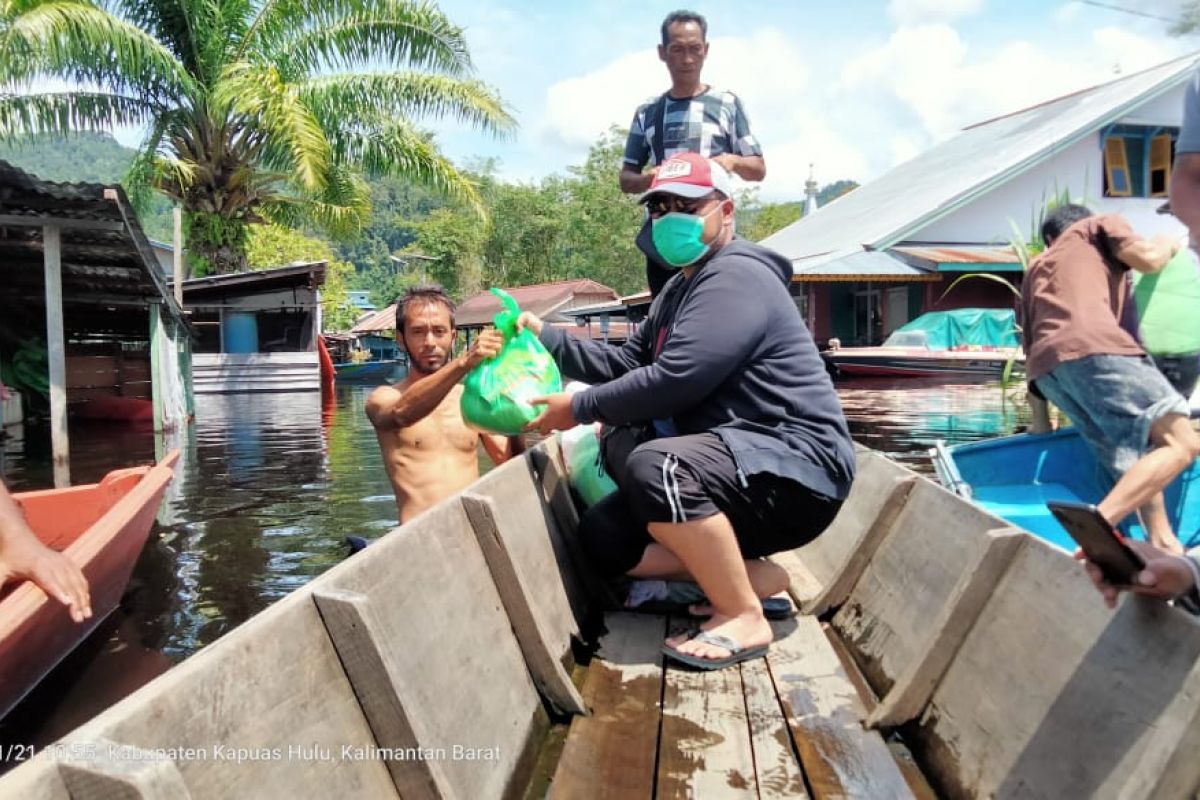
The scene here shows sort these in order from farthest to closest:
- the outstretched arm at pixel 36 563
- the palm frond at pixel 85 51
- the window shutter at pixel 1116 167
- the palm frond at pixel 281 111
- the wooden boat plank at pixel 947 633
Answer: the window shutter at pixel 1116 167, the palm frond at pixel 281 111, the palm frond at pixel 85 51, the outstretched arm at pixel 36 563, the wooden boat plank at pixel 947 633

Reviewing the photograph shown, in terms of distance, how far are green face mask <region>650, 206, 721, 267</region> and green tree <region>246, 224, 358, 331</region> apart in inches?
1254

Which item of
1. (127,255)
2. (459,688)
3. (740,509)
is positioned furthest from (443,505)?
(127,255)

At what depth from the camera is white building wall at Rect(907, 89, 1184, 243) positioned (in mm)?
17000

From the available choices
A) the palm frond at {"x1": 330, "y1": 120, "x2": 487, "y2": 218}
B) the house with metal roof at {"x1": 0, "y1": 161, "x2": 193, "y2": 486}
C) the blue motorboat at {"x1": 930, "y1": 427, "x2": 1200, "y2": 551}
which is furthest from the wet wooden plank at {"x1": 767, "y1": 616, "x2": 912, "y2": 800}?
the palm frond at {"x1": 330, "y1": 120, "x2": 487, "y2": 218}

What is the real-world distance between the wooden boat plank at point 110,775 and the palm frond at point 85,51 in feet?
47.8

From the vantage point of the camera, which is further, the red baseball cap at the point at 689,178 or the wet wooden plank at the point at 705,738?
the red baseball cap at the point at 689,178

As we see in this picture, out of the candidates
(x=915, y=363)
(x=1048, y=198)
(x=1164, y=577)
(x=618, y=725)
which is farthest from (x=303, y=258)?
(x=1164, y=577)

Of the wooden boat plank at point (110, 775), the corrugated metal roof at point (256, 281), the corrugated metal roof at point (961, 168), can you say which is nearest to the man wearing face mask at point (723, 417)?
the wooden boat plank at point (110, 775)

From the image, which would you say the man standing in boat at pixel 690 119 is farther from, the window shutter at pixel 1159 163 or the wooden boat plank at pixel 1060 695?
the window shutter at pixel 1159 163

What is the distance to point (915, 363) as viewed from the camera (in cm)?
1295

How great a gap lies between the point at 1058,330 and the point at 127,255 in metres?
11.5

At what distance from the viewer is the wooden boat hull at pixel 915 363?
1195cm

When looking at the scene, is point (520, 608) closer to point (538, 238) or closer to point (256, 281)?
point (256, 281)

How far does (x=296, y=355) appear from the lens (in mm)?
20875
